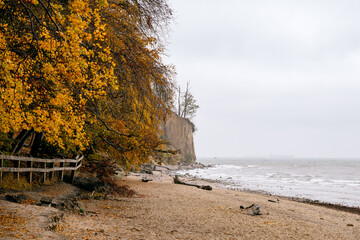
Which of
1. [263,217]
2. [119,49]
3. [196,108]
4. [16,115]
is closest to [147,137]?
[119,49]

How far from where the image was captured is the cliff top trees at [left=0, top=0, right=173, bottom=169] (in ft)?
17.2

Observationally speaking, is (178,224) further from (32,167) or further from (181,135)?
(181,135)

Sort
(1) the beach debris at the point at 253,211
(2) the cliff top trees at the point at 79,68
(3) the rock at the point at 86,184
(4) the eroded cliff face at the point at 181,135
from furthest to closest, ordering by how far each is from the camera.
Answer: (4) the eroded cliff face at the point at 181,135 < (3) the rock at the point at 86,184 < (1) the beach debris at the point at 253,211 < (2) the cliff top trees at the point at 79,68

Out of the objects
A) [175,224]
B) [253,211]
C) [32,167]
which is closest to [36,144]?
[32,167]

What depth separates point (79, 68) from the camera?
563 centimetres

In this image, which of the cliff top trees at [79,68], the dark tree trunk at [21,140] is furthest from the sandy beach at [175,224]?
the dark tree trunk at [21,140]

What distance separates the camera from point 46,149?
12875 mm

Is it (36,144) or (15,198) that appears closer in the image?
(15,198)

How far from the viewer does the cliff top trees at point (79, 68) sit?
17.2 ft

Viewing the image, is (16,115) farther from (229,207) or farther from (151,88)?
(229,207)

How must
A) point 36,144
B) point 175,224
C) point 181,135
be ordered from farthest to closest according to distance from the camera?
point 181,135
point 36,144
point 175,224

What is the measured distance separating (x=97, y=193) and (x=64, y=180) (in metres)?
1.90

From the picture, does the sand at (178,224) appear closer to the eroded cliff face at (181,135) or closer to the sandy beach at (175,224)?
the sandy beach at (175,224)

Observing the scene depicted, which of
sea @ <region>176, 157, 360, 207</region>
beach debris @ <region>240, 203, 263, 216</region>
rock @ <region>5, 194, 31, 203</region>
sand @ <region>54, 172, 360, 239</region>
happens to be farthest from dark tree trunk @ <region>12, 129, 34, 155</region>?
sea @ <region>176, 157, 360, 207</region>
